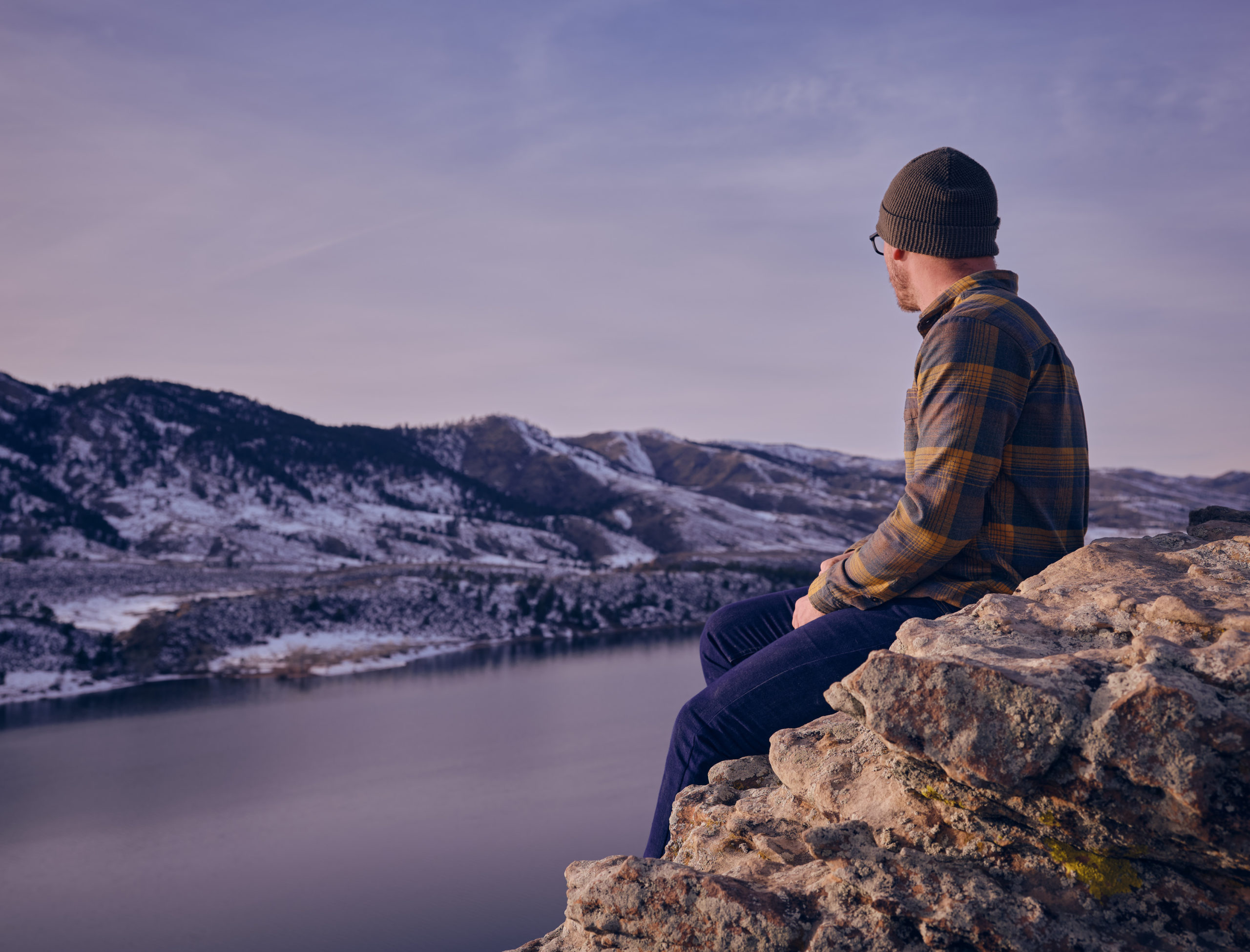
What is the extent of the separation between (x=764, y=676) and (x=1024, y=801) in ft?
3.19

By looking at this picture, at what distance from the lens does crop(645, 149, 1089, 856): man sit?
8.27ft

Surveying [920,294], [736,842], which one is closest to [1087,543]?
[920,294]

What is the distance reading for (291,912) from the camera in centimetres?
1148

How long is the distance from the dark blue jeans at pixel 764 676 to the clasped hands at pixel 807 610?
56mm

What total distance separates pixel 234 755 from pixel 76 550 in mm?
25524

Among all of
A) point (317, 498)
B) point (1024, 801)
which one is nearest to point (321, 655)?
point (1024, 801)

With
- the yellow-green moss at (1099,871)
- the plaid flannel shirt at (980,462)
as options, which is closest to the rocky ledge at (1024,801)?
the yellow-green moss at (1099,871)

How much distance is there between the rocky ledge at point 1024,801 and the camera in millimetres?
1885

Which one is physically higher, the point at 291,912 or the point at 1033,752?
the point at 1033,752

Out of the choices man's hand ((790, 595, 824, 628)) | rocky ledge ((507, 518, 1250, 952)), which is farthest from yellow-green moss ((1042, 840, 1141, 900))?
man's hand ((790, 595, 824, 628))

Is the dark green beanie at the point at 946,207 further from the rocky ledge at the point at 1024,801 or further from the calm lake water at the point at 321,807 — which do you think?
the calm lake water at the point at 321,807

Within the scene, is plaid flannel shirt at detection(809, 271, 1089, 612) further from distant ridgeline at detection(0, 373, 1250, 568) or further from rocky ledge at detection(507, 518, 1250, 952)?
distant ridgeline at detection(0, 373, 1250, 568)

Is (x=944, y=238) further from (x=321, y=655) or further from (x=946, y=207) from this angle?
(x=321, y=655)

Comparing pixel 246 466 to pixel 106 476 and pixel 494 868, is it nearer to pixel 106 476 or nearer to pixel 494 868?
pixel 106 476
